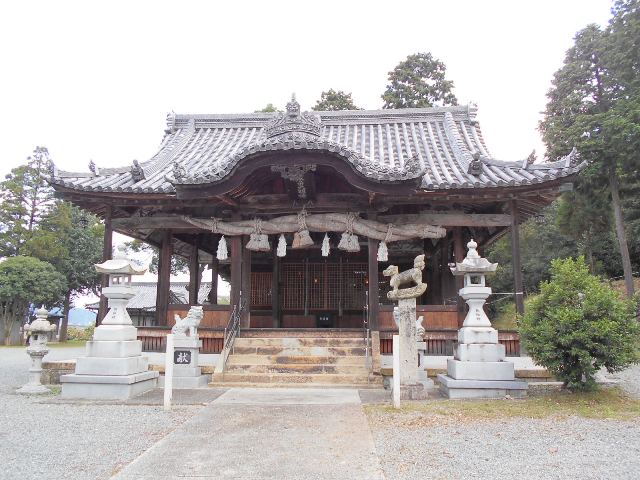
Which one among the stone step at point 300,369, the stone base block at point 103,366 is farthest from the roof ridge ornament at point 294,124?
the stone base block at point 103,366

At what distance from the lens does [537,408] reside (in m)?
6.85

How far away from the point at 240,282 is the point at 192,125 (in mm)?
7890

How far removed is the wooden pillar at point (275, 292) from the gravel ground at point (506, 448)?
8.44 m

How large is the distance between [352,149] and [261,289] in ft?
20.8

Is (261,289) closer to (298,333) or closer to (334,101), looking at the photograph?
(298,333)

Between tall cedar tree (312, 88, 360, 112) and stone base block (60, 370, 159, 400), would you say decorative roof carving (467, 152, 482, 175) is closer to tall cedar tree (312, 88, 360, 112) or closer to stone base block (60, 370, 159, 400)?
stone base block (60, 370, 159, 400)

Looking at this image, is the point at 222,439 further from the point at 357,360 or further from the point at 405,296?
the point at 357,360

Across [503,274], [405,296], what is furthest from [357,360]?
[503,274]

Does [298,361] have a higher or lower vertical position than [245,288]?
lower

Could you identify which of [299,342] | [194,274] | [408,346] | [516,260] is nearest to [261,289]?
[194,274]

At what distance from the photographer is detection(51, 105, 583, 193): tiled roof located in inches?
381

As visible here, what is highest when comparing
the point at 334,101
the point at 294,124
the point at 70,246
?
the point at 334,101

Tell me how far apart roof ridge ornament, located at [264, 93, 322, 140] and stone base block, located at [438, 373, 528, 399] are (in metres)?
5.63

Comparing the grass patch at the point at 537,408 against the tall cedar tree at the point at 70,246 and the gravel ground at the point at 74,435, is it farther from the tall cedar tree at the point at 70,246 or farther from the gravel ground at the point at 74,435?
the tall cedar tree at the point at 70,246
